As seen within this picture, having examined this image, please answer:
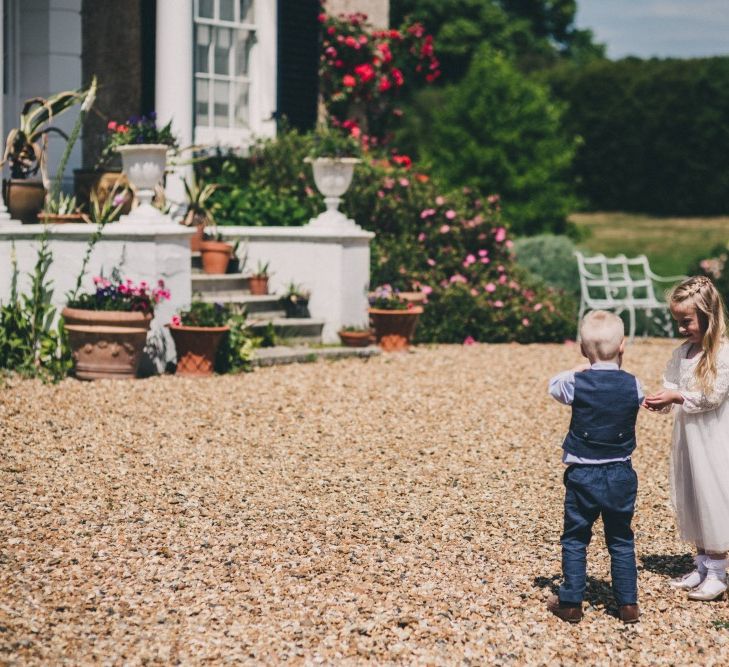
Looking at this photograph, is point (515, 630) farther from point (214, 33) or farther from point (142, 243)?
point (214, 33)

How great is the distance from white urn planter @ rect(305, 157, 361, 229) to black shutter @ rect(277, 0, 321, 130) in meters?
2.39

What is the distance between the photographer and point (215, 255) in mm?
8938

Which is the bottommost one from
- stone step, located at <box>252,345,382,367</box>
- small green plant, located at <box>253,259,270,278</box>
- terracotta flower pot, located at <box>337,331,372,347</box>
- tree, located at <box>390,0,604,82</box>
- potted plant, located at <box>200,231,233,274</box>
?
stone step, located at <box>252,345,382,367</box>

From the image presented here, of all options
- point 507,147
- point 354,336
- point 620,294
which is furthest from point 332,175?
point 507,147

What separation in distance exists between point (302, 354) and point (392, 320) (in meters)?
1.08

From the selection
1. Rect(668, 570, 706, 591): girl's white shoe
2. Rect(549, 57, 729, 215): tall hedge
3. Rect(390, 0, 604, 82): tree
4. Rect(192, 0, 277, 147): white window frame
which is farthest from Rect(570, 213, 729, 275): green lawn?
Rect(668, 570, 706, 591): girl's white shoe

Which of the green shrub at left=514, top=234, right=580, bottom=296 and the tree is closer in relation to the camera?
the green shrub at left=514, top=234, right=580, bottom=296

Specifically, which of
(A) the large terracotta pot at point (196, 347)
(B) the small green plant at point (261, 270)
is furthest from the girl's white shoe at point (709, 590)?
(B) the small green plant at point (261, 270)

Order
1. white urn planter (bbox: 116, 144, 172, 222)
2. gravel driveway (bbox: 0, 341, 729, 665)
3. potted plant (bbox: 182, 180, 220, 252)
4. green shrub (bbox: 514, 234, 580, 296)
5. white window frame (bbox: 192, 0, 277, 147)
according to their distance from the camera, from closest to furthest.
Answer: gravel driveway (bbox: 0, 341, 729, 665)
white urn planter (bbox: 116, 144, 172, 222)
potted plant (bbox: 182, 180, 220, 252)
white window frame (bbox: 192, 0, 277, 147)
green shrub (bbox: 514, 234, 580, 296)

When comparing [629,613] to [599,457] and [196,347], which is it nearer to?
[599,457]

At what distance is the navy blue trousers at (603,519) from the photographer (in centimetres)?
349

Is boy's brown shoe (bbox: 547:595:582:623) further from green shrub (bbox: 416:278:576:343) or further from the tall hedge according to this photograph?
the tall hedge

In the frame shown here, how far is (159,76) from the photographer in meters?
9.80

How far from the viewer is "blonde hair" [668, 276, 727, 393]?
12.2 ft
